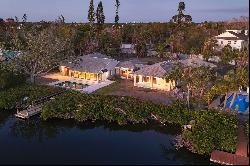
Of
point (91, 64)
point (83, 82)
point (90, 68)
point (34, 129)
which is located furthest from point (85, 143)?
point (91, 64)

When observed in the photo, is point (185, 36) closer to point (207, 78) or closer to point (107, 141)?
point (207, 78)

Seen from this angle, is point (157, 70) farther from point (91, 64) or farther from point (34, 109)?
point (34, 109)

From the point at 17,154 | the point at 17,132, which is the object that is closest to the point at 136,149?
the point at 17,154

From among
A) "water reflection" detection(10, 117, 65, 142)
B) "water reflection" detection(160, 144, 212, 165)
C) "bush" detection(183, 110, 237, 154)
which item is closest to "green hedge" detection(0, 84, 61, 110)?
"water reflection" detection(10, 117, 65, 142)

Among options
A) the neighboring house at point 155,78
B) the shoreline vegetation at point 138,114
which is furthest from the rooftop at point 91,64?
the shoreline vegetation at point 138,114

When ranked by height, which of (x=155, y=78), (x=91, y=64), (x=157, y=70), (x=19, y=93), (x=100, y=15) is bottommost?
(x=19, y=93)

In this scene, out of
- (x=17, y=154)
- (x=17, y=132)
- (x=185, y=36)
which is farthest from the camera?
(x=185, y=36)

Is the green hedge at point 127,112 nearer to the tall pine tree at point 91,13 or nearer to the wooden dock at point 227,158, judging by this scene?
the wooden dock at point 227,158
